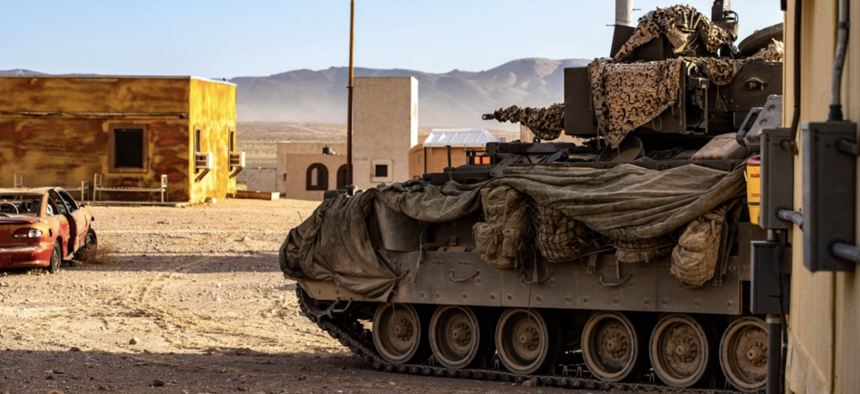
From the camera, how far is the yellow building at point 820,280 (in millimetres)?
4035

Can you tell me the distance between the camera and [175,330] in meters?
13.4

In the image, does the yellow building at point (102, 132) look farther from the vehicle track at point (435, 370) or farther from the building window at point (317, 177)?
the vehicle track at point (435, 370)

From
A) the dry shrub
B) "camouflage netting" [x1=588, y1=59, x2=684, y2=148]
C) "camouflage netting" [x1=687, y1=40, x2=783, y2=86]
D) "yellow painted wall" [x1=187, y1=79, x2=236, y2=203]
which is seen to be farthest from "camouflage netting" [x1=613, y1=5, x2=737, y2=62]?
"yellow painted wall" [x1=187, y1=79, x2=236, y2=203]

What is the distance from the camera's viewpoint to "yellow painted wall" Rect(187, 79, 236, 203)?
31.0m

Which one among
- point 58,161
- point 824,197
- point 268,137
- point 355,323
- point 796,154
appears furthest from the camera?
point 268,137

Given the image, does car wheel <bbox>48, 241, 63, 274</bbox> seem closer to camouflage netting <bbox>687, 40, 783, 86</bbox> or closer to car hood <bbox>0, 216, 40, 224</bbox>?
car hood <bbox>0, 216, 40, 224</bbox>

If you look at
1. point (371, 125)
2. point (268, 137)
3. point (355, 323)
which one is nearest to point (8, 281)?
point (355, 323)

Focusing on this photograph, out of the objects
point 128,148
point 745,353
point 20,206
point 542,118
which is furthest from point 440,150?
point 745,353

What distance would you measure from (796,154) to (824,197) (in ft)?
6.00

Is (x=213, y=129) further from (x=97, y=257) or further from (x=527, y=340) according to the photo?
(x=527, y=340)

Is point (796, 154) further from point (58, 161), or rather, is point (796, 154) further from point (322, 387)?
point (58, 161)

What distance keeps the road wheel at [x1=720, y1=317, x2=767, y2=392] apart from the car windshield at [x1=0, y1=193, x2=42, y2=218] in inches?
487

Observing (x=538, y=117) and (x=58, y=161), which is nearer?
(x=538, y=117)

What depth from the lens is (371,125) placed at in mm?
39625
